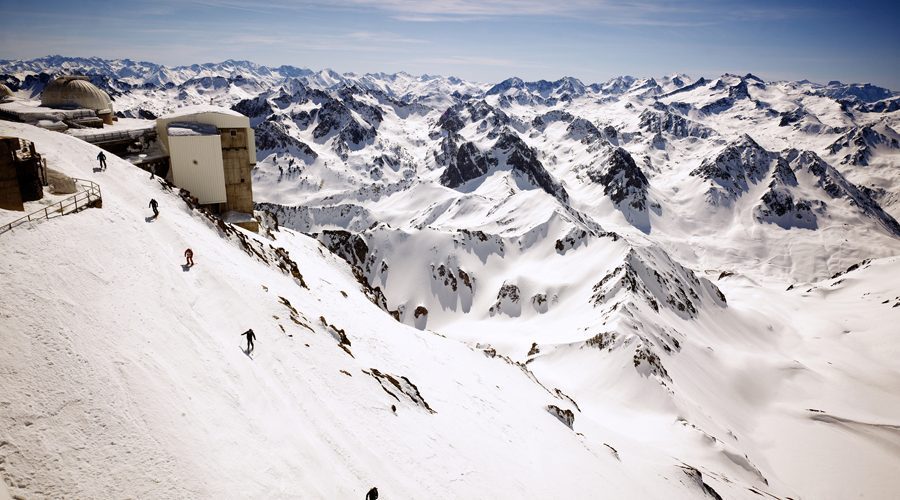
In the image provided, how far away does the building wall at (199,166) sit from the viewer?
35.9 meters

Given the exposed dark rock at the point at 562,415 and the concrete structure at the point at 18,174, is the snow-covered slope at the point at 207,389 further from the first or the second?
the exposed dark rock at the point at 562,415

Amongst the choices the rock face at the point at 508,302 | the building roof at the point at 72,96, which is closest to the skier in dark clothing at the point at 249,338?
the building roof at the point at 72,96

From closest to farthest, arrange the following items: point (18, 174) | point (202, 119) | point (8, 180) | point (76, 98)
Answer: point (8, 180)
point (18, 174)
point (202, 119)
point (76, 98)

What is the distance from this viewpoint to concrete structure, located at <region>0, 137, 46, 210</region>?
64.5 ft

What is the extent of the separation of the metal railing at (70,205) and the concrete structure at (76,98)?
21602 mm

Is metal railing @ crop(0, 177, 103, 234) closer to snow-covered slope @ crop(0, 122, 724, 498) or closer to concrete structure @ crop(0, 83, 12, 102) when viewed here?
snow-covered slope @ crop(0, 122, 724, 498)

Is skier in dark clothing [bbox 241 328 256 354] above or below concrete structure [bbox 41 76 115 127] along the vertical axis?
below

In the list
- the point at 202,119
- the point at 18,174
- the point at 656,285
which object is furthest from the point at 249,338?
the point at 656,285

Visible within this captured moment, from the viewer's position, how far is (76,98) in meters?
40.2

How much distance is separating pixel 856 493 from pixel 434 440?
74.8 metres

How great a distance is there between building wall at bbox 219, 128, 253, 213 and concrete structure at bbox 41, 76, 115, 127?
1148 cm

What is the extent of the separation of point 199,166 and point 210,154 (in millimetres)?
1351

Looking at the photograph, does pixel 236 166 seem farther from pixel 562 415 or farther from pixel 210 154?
pixel 562 415

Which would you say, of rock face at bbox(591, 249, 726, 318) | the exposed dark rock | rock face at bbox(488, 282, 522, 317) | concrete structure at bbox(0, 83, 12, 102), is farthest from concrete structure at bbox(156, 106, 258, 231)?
rock face at bbox(488, 282, 522, 317)
